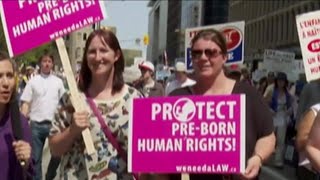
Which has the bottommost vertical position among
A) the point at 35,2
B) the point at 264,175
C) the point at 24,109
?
the point at 264,175

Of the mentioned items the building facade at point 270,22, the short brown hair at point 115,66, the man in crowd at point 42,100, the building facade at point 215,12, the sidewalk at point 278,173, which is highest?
the building facade at point 215,12

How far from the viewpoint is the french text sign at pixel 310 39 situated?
6738 mm

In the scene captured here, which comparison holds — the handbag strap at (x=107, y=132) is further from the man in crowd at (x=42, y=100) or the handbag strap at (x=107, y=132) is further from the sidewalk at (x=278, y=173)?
the sidewalk at (x=278, y=173)

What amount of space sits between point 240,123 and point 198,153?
27cm

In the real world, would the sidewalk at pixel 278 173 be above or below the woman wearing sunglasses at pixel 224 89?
below

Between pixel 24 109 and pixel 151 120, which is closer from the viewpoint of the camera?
pixel 151 120

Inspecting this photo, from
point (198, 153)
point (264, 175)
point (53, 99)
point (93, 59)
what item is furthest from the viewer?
point (264, 175)

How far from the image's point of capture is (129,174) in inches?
208

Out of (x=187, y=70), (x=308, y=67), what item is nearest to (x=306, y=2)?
(x=187, y=70)

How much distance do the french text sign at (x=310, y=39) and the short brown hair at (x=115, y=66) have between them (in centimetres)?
186

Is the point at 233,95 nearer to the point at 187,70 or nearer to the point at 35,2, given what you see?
the point at 35,2

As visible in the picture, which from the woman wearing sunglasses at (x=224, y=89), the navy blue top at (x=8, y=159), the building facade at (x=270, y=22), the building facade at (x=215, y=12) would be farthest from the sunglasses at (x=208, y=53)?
the building facade at (x=215, y=12)

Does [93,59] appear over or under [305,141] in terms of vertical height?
over

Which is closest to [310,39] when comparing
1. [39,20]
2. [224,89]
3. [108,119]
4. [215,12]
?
[224,89]
